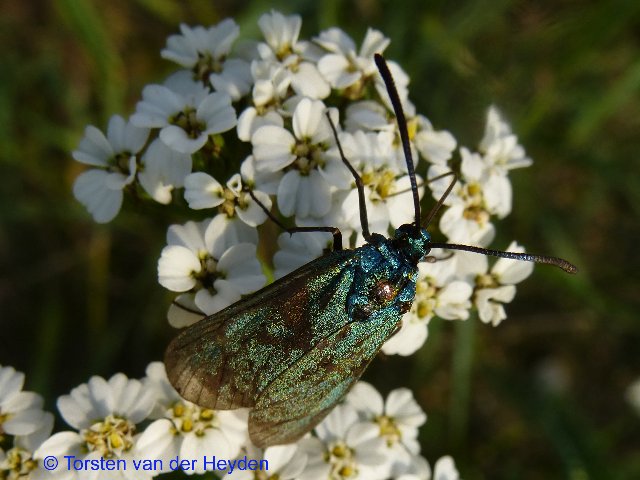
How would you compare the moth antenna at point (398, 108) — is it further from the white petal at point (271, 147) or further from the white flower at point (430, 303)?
the white petal at point (271, 147)

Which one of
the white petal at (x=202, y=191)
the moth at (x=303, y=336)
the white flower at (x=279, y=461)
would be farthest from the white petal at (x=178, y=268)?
the white flower at (x=279, y=461)

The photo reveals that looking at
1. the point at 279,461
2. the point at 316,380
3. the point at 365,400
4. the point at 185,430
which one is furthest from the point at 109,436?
the point at 365,400

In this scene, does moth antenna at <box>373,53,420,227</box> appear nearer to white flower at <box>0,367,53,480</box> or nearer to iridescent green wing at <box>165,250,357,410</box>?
iridescent green wing at <box>165,250,357,410</box>

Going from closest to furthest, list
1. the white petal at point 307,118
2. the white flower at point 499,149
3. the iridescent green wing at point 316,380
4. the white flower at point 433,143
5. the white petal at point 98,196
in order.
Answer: the iridescent green wing at point 316,380, the white petal at point 307,118, the white petal at point 98,196, the white flower at point 433,143, the white flower at point 499,149

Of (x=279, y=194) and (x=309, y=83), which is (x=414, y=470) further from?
(x=309, y=83)

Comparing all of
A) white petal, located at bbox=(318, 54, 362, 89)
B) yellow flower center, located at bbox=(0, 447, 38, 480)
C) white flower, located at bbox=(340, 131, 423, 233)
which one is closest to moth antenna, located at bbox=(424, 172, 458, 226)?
white flower, located at bbox=(340, 131, 423, 233)

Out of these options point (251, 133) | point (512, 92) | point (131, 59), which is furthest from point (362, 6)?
point (251, 133)

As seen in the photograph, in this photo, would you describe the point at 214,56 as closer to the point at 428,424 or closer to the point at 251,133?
the point at 251,133
